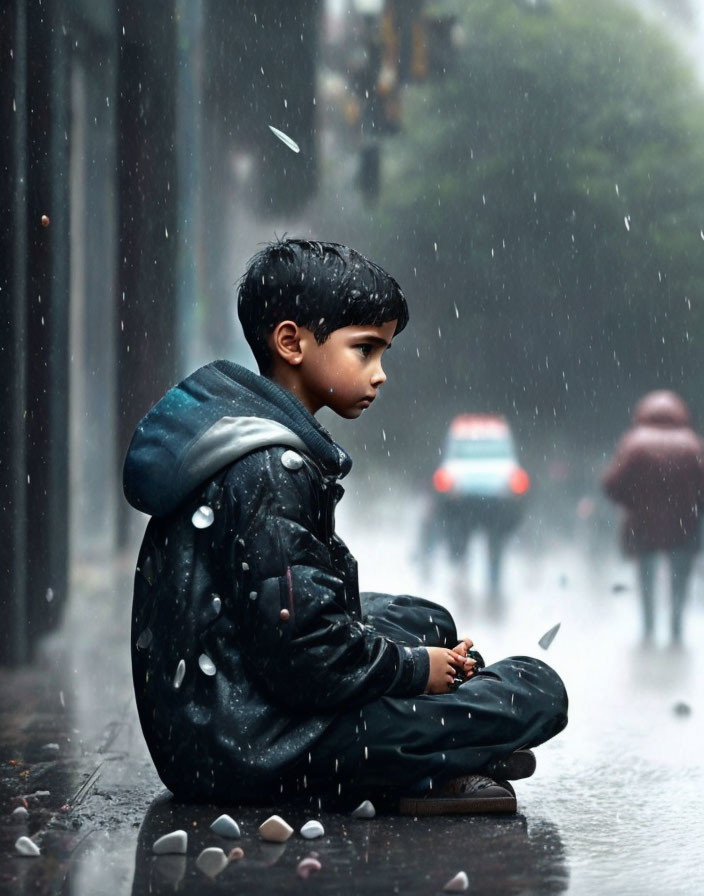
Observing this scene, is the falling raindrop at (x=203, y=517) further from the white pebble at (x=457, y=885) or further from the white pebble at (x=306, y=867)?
the white pebble at (x=457, y=885)

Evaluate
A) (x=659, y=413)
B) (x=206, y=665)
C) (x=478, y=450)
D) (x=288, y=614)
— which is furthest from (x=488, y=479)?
(x=288, y=614)

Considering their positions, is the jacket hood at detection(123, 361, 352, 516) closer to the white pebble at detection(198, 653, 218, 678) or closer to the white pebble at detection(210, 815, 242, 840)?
the white pebble at detection(198, 653, 218, 678)

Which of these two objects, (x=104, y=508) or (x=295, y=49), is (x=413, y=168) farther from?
(x=104, y=508)

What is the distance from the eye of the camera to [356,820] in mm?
3564

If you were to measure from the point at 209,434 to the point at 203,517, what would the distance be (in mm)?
185

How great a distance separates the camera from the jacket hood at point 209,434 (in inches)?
138

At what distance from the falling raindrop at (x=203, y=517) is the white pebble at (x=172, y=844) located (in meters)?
0.67

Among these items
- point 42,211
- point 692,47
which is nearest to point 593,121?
point 692,47

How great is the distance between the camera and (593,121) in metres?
37.0

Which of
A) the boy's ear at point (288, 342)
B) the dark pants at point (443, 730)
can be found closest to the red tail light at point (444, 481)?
the dark pants at point (443, 730)

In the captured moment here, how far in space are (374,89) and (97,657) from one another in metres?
26.9

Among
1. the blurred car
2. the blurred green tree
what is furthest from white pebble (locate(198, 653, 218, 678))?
the blurred green tree

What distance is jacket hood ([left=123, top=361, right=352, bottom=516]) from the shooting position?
3.52 meters

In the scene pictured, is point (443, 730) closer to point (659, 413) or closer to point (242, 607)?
point (242, 607)
